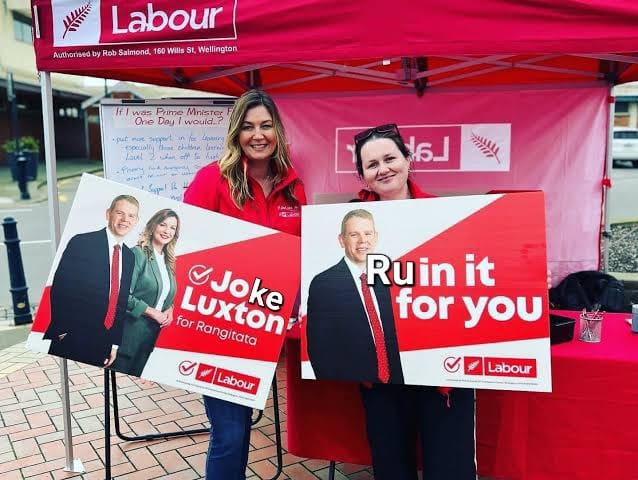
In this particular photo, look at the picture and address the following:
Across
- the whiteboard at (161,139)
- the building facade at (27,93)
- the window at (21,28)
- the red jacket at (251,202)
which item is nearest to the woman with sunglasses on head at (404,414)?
the red jacket at (251,202)

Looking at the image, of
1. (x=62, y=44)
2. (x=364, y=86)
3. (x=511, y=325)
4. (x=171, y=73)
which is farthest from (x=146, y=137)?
(x=511, y=325)

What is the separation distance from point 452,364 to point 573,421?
752 mm

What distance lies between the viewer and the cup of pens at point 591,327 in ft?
7.73

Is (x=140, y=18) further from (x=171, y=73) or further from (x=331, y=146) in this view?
(x=331, y=146)

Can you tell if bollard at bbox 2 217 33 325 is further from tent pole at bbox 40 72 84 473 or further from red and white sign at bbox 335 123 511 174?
red and white sign at bbox 335 123 511 174

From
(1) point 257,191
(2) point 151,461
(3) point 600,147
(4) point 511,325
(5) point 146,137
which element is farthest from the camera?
(3) point 600,147

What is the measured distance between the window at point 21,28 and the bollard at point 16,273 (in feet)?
79.8

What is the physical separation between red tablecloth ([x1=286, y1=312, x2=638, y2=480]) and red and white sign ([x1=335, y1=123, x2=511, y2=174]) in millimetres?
2183

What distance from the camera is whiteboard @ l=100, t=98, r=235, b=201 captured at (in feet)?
12.4

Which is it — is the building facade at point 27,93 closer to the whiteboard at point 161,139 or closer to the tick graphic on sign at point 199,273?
the whiteboard at point 161,139

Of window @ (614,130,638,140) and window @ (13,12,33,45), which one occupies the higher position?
window @ (13,12,33,45)

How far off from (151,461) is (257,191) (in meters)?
1.78

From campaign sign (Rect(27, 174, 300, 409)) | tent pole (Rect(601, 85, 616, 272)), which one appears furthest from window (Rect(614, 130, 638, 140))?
campaign sign (Rect(27, 174, 300, 409))

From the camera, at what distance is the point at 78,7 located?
251cm
